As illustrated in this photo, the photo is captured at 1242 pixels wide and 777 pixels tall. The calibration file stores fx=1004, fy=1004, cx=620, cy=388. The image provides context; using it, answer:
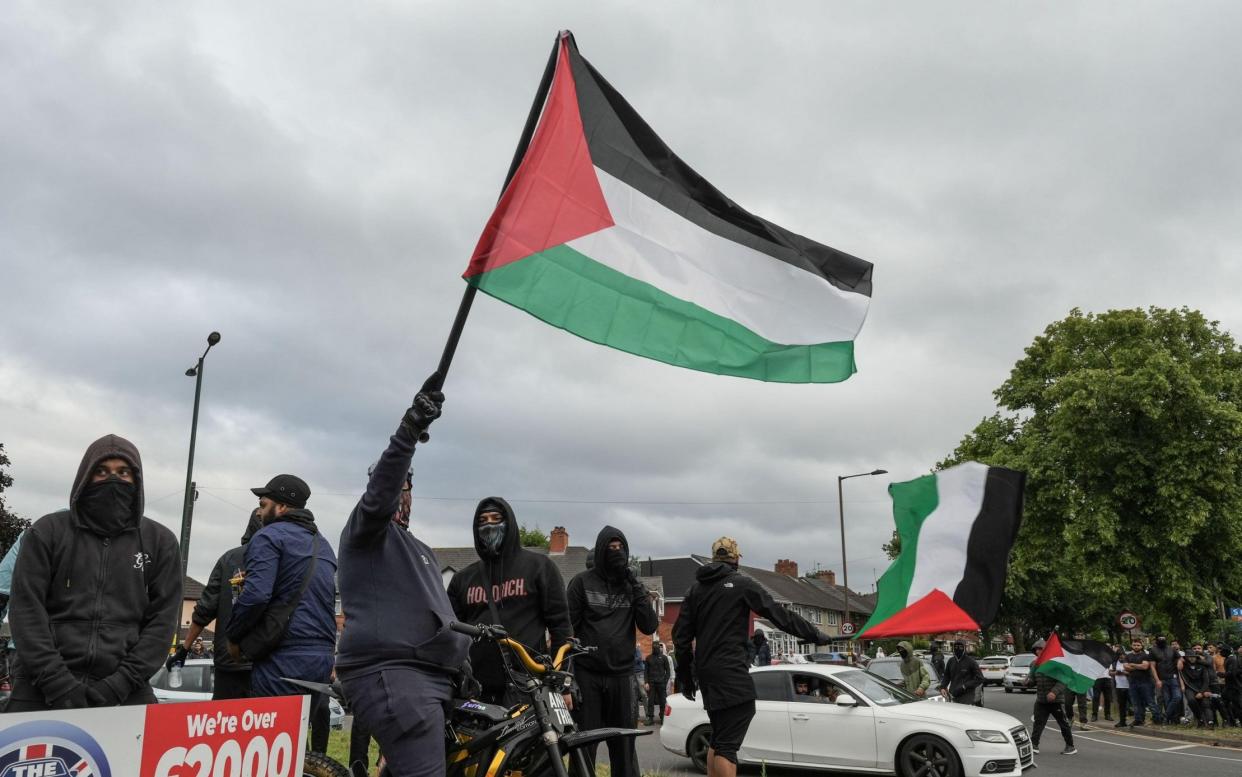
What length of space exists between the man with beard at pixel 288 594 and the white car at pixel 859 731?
6.12 metres

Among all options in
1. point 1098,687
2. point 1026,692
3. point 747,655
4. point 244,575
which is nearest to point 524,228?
point 244,575

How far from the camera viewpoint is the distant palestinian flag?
8.68 metres

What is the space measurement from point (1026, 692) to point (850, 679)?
3503 centimetres

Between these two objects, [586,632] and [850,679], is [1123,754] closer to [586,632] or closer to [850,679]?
[850,679]

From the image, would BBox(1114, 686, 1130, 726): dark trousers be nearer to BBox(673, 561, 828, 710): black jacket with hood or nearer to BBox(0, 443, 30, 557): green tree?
BBox(673, 561, 828, 710): black jacket with hood

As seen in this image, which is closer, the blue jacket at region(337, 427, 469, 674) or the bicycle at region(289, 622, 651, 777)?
the blue jacket at region(337, 427, 469, 674)

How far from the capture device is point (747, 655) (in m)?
6.75

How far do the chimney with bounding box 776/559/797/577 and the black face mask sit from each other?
9331 centimetres

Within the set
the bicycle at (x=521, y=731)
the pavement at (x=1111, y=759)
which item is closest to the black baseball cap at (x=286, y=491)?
the bicycle at (x=521, y=731)

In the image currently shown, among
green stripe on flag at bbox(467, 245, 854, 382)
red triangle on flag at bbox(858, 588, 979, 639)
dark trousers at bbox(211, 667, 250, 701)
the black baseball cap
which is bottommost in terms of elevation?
dark trousers at bbox(211, 667, 250, 701)

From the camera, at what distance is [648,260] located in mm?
5465

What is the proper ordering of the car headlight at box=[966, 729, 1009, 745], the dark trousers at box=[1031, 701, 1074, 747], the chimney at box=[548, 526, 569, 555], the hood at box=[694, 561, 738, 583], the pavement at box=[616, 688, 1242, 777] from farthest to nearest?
the chimney at box=[548, 526, 569, 555], the dark trousers at box=[1031, 701, 1074, 747], the pavement at box=[616, 688, 1242, 777], the car headlight at box=[966, 729, 1009, 745], the hood at box=[694, 561, 738, 583]

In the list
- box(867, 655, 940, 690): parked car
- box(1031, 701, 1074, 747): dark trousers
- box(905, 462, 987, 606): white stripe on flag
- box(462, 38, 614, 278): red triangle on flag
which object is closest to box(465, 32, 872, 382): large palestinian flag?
box(462, 38, 614, 278): red triangle on flag

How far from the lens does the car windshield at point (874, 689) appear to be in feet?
37.6
